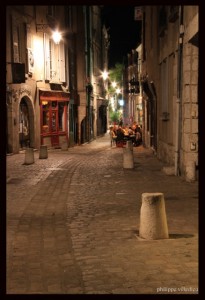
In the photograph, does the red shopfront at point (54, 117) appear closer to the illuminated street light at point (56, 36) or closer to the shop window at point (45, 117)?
the shop window at point (45, 117)

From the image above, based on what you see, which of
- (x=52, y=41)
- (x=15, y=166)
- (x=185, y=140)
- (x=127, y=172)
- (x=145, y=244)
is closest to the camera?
(x=145, y=244)

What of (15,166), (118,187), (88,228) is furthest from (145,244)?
(15,166)

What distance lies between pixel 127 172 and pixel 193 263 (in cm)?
921

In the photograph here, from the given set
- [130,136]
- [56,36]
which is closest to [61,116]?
[130,136]

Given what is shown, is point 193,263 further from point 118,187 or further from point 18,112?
point 18,112

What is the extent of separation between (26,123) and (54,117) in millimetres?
3337

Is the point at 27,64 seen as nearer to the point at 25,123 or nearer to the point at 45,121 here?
the point at 25,123

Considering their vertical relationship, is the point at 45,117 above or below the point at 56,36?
below

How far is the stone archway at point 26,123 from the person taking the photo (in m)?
23.7

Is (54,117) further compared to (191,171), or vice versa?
(54,117)

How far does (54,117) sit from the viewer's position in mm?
27672

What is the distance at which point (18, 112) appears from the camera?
73.8ft

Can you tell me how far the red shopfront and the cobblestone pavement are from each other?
1346 centimetres
